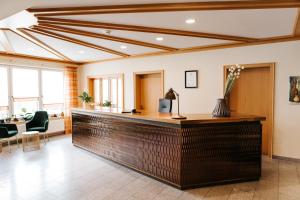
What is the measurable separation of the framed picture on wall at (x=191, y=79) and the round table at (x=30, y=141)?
4041mm

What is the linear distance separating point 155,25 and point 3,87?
485 centimetres

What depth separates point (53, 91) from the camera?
7102 millimetres

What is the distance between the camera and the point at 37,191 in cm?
303

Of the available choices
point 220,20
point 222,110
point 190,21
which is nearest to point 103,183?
point 222,110

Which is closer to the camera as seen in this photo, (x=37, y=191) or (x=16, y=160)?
(x=37, y=191)

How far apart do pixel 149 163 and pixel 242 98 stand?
2.69 metres

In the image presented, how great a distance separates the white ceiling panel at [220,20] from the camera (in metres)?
2.86

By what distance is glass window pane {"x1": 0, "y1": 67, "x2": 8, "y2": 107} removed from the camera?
5.79 meters

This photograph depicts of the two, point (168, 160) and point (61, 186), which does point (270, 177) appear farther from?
point (61, 186)

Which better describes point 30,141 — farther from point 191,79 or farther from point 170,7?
point 170,7

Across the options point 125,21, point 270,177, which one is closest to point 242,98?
point 270,177

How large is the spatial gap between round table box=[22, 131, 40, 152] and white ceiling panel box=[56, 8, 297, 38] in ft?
11.7

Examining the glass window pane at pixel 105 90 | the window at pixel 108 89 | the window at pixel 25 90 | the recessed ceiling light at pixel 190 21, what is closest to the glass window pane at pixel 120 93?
the window at pixel 108 89

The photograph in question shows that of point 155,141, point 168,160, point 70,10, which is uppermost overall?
point 70,10
